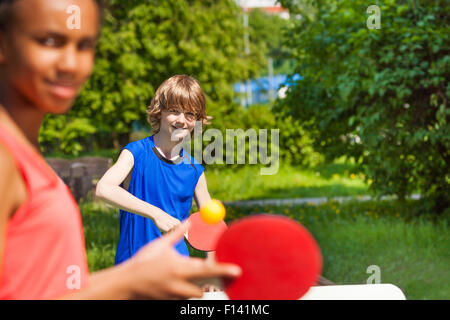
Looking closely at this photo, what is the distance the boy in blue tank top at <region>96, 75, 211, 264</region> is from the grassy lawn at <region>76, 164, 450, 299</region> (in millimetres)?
2708

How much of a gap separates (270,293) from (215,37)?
15.1 metres

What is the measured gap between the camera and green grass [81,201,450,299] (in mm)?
4816

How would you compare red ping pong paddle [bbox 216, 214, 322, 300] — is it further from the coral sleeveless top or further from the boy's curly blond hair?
the boy's curly blond hair

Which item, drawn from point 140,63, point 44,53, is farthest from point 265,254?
point 140,63

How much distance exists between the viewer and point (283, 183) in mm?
12039

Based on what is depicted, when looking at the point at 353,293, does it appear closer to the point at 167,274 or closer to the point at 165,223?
the point at 165,223

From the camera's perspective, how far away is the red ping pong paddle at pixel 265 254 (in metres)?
0.96

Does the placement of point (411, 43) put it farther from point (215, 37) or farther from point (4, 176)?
point (215, 37)

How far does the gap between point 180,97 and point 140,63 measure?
11932 millimetres

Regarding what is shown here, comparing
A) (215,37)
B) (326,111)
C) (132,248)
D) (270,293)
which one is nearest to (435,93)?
(326,111)

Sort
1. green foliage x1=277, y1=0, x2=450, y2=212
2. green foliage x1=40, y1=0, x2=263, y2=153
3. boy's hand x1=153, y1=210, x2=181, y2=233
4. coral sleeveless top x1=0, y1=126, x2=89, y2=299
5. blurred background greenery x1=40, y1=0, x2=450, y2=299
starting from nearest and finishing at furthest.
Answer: coral sleeveless top x1=0, y1=126, x2=89, y2=299 < boy's hand x1=153, y1=210, x2=181, y2=233 < blurred background greenery x1=40, y1=0, x2=450, y2=299 < green foliage x1=277, y1=0, x2=450, y2=212 < green foliage x1=40, y1=0, x2=263, y2=153

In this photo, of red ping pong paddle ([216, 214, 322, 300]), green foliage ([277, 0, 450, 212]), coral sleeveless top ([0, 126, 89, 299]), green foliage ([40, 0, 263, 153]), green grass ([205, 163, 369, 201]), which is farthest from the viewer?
green foliage ([40, 0, 263, 153])

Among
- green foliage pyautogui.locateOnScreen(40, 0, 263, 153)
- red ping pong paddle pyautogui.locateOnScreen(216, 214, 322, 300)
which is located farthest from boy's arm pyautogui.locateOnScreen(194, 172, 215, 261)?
green foliage pyautogui.locateOnScreen(40, 0, 263, 153)

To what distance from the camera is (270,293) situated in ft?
3.27
